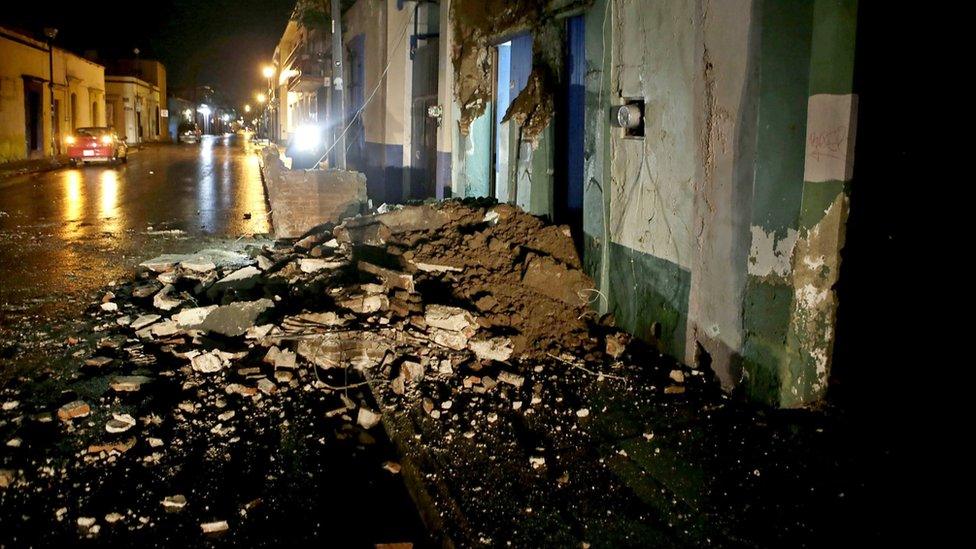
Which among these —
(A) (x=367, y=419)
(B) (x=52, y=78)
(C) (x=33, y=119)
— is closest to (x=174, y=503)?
(A) (x=367, y=419)

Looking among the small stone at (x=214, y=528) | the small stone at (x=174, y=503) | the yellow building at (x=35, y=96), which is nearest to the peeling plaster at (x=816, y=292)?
the small stone at (x=214, y=528)

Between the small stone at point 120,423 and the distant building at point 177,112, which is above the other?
the distant building at point 177,112

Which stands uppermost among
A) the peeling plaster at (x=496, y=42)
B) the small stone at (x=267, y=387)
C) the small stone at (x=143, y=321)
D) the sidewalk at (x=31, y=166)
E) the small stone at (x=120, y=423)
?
the peeling plaster at (x=496, y=42)

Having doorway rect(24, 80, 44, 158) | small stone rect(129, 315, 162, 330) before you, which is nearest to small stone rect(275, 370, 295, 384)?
small stone rect(129, 315, 162, 330)

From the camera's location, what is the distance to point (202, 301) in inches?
272

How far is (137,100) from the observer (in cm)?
5353

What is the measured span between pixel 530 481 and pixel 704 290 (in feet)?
6.68

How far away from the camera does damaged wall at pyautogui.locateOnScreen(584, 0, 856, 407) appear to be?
415 cm

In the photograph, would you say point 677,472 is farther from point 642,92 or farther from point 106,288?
point 106,288

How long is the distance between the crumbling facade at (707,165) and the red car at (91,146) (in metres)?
24.6

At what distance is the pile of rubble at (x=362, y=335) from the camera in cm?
461

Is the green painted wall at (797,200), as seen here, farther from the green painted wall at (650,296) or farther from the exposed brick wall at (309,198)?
the exposed brick wall at (309,198)

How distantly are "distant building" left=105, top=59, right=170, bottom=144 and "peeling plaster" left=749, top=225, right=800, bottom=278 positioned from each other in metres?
53.2

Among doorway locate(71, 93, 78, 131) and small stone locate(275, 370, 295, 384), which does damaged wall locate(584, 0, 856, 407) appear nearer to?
small stone locate(275, 370, 295, 384)
